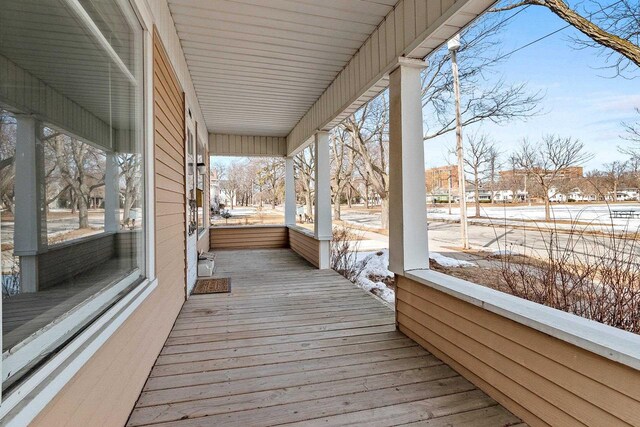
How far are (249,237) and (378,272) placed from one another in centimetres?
327

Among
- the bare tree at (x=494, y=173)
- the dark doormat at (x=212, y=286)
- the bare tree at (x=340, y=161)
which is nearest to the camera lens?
the dark doormat at (x=212, y=286)

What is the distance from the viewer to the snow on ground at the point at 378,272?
201 inches

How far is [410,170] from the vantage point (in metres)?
2.76

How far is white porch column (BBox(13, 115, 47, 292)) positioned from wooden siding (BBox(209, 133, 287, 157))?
22.6ft

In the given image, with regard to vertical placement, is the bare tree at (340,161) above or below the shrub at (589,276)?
above

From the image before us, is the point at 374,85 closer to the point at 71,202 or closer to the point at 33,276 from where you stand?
the point at 71,202

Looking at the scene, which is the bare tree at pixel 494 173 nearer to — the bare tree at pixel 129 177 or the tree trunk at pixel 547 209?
the tree trunk at pixel 547 209

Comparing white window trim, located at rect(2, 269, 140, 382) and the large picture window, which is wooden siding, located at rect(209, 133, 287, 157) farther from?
white window trim, located at rect(2, 269, 140, 382)

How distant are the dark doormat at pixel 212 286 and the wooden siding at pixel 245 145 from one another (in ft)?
12.6

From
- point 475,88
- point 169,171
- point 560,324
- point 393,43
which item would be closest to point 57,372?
point 560,324

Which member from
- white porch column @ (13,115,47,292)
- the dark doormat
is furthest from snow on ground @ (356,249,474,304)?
white porch column @ (13,115,47,292)

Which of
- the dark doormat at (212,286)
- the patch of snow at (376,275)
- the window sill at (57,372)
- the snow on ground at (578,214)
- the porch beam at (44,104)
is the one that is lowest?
the patch of snow at (376,275)

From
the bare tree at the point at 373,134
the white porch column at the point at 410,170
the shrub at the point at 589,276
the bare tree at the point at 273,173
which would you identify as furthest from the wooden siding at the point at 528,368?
the bare tree at the point at 273,173

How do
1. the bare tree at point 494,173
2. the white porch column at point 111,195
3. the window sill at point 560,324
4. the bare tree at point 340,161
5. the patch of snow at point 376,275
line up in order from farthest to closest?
the bare tree at point 340,161 < the patch of snow at point 376,275 < the bare tree at point 494,173 < the white porch column at point 111,195 < the window sill at point 560,324
